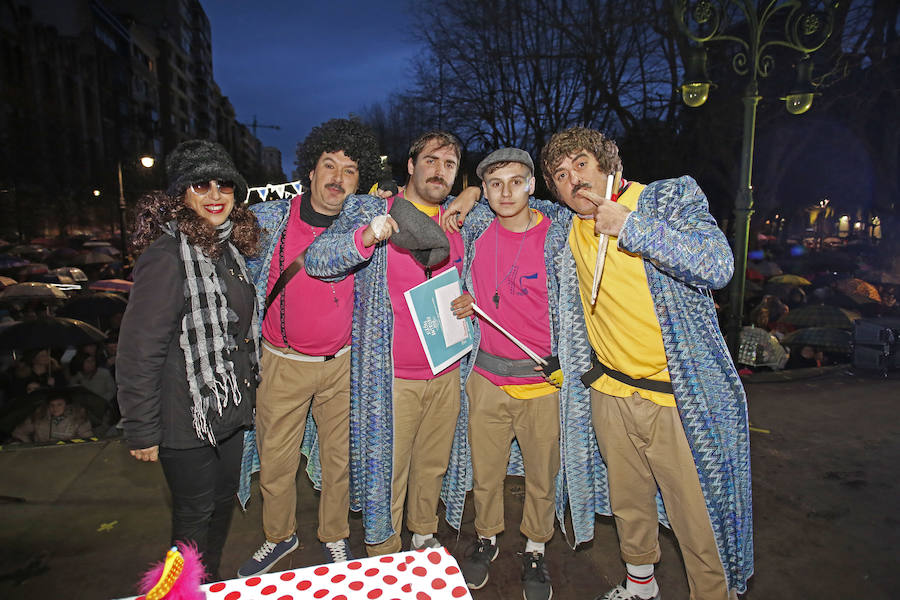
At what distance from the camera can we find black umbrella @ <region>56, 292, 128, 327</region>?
8.10m

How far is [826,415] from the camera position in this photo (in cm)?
552

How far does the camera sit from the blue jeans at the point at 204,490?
85.7 inches

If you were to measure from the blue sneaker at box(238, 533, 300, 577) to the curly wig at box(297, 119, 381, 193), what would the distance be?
2.06 metres

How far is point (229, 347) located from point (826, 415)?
19.4 ft

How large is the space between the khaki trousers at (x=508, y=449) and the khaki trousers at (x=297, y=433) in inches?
28.7

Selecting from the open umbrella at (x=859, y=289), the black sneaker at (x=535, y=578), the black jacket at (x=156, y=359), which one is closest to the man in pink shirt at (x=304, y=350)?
the black jacket at (x=156, y=359)

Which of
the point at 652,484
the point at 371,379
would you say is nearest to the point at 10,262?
the point at 371,379

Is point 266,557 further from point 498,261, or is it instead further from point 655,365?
point 655,365

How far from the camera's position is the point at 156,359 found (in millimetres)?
2035

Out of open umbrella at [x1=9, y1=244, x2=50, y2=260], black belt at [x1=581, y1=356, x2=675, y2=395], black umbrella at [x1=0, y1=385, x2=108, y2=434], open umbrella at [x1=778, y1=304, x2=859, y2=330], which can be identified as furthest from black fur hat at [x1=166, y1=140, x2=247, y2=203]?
open umbrella at [x1=9, y1=244, x2=50, y2=260]

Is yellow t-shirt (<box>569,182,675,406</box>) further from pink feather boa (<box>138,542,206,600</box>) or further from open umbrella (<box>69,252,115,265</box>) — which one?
open umbrella (<box>69,252,115,265</box>)

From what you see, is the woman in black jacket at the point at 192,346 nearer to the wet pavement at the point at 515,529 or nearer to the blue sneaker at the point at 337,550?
the blue sneaker at the point at 337,550

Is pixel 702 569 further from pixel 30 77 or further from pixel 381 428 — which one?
pixel 30 77

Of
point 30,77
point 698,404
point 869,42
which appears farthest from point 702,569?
point 30,77
